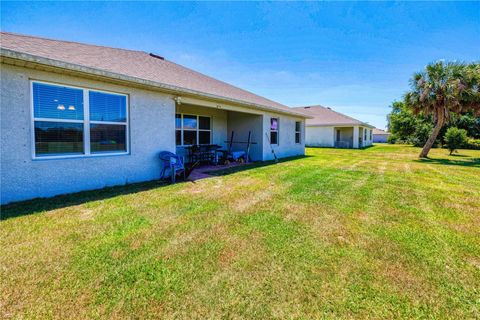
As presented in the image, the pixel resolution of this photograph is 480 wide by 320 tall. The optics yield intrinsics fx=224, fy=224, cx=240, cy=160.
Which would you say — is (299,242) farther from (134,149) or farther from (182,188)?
(134,149)

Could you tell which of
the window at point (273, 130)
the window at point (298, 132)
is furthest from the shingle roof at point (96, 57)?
the window at point (298, 132)

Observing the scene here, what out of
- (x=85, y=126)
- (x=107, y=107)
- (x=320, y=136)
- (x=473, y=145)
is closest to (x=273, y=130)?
(x=107, y=107)

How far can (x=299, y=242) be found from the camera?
10.9 feet

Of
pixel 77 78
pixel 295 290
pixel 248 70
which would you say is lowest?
pixel 295 290

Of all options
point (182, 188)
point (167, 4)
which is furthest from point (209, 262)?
point (167, 4)

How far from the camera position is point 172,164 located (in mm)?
7270

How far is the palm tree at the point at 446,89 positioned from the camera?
545 inches

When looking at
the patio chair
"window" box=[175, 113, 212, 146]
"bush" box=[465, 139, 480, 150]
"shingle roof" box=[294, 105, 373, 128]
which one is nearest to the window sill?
the patio chair

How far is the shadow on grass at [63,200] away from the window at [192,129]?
4537mm

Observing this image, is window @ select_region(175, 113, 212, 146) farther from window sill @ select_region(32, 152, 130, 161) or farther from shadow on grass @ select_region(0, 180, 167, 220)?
shadow on grass @ select_region(0, 180, 167, 220)

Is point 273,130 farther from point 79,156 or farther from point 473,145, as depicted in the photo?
point 473,145

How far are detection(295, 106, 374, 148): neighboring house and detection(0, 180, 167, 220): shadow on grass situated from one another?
2433cm

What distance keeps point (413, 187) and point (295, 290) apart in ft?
21.8

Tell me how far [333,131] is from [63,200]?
91.1ft
